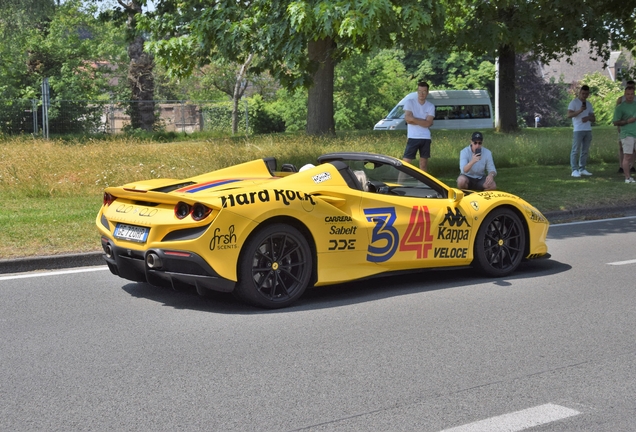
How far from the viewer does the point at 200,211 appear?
22.2ft

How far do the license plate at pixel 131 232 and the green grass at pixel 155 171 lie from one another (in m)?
2.30

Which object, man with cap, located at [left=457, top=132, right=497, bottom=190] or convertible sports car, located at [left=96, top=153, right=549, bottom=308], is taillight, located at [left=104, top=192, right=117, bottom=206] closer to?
convertible sports car, located at [left=96, top=153, right=549, bottom=308]

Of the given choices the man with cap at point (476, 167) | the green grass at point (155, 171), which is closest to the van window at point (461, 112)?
the green grass at point (155, 171)

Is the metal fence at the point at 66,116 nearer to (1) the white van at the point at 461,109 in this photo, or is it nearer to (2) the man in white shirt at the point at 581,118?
(1) the white van at the point at 461,109

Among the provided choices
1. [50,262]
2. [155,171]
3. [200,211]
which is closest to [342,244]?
[200,211]

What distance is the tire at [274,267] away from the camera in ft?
22.5

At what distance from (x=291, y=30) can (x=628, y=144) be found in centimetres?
719

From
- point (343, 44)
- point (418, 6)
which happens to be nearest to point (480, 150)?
point (418, 6)

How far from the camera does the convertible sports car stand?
677 centimetres

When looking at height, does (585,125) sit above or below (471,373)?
above

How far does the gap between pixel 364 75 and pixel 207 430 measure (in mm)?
54237

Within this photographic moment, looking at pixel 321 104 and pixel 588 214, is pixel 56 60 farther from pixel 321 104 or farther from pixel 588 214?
pixel 588 214

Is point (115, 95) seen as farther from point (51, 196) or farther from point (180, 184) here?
point (180, 184)

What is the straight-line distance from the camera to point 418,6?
43.2 ft
